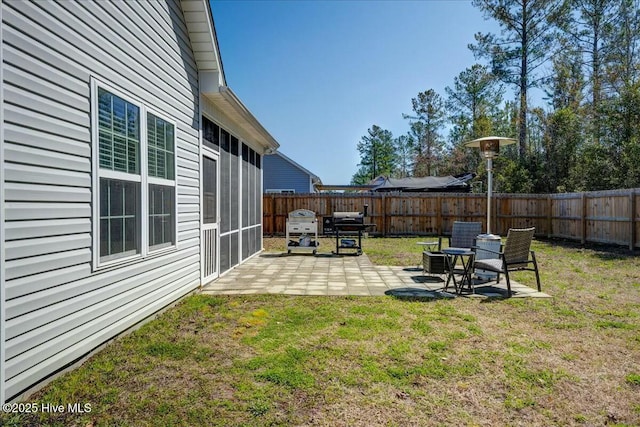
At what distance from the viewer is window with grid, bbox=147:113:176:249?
3770mm

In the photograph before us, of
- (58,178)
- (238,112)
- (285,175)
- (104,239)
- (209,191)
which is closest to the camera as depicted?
(58,178)

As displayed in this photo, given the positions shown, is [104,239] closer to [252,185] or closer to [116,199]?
[116,199]

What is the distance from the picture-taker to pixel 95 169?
2822 mm

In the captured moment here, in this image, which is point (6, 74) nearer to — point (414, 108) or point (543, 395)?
point (543, 395)

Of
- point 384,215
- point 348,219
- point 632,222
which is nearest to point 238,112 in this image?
point 348,219

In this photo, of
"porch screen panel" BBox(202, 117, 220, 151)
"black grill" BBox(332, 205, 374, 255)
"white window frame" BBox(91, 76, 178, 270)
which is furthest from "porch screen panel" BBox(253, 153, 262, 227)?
"white window frame" BBox(91, 76, 178, 270)

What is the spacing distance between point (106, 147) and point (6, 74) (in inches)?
38.4

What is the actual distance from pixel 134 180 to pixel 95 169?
1.87 feet

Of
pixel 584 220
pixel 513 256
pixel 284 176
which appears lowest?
pixel 513 256

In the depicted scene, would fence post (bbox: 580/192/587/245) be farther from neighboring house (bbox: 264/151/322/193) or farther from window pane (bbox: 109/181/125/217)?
window pane (bbox: 109/181/125/217)

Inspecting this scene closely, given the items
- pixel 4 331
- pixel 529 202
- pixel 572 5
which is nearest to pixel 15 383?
pixel 4 331

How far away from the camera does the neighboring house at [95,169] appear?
85.4 inches

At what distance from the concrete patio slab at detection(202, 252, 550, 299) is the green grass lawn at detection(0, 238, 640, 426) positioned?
56 cm

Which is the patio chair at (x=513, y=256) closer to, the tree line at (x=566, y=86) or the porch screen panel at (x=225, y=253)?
the porch screen panel at (x=225, y=253)
